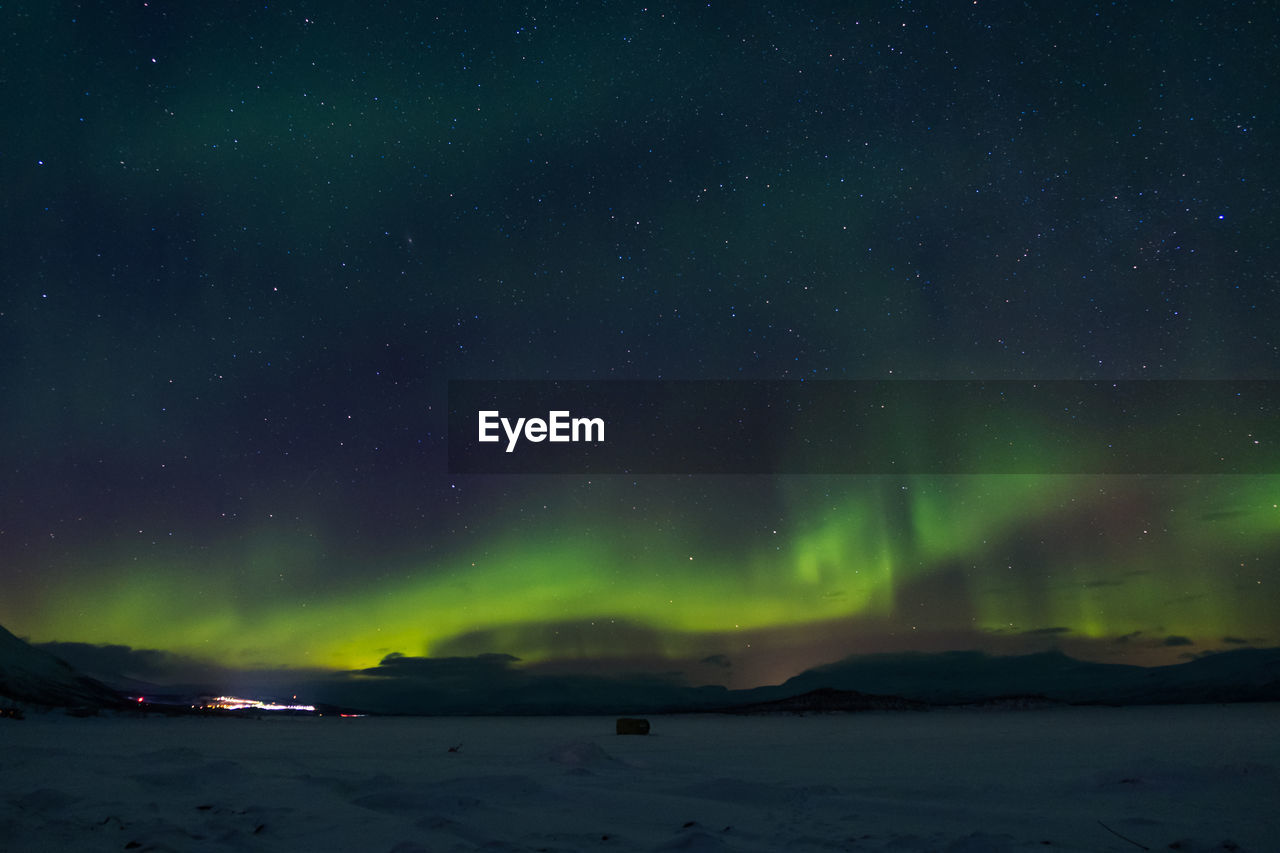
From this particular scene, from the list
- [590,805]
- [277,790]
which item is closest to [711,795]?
[590,805]

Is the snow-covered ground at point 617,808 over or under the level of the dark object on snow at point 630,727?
over

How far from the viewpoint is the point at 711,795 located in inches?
517

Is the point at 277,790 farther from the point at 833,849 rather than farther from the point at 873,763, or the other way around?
the point at 873,763

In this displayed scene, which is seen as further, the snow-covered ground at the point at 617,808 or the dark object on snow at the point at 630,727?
the dark object on snow at the point at 630,727

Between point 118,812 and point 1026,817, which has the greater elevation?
point 118,812

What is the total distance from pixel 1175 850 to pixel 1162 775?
21.3ft

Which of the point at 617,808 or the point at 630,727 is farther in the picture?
the point at 630,727

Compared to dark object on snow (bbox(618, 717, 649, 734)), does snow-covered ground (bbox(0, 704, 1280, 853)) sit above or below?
above

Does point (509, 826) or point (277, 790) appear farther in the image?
point (277, 790)

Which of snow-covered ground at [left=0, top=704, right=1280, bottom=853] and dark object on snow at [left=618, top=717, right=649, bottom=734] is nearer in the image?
snow-covered ground at [left=0, top=704, right=1280, bottom=853]

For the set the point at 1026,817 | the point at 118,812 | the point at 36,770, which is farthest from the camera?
the point at 36,770

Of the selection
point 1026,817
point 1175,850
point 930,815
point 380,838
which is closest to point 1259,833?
point 1175,850

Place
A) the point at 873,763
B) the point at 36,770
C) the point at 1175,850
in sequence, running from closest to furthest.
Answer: the point at 1175,850, the point at 36,770, the point at 873,763

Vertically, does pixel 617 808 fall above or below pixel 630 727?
above
